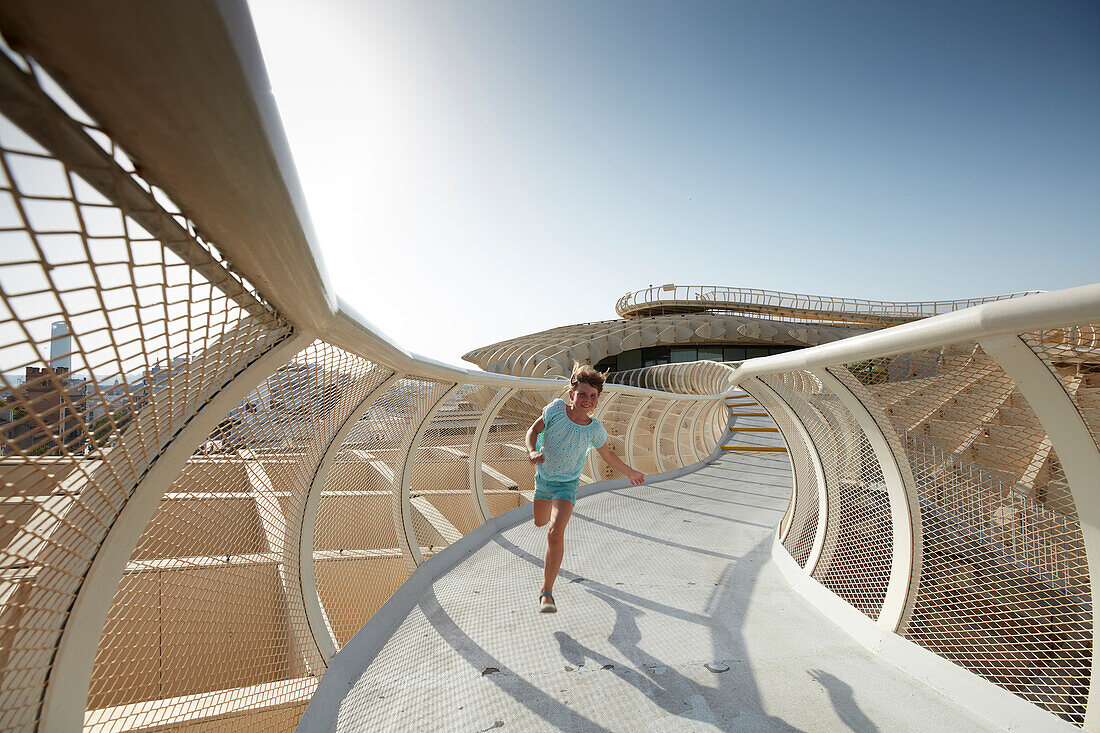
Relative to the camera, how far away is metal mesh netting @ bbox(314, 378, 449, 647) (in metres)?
3.21

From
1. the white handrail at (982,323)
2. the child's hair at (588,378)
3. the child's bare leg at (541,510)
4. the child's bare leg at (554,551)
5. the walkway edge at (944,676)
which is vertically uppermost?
the white handrail at (982,323)

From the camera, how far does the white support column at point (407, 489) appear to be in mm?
3455

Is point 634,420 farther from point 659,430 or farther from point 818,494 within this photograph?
point 818,494

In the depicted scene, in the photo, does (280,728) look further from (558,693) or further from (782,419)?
(782,419)

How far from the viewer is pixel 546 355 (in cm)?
2208

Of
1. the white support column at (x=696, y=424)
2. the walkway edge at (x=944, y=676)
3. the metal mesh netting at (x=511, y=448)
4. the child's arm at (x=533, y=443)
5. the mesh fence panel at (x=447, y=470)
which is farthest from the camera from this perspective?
the white support column at (x=696, y=424)

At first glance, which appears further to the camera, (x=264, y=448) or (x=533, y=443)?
(x=533, y=443)

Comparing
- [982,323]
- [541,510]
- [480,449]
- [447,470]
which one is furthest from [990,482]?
[447,470]

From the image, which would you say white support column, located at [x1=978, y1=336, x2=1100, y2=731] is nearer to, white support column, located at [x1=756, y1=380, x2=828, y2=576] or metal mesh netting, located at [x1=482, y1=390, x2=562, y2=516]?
white support column, located at [x1=756, y1=380, x2=828, y2=576]

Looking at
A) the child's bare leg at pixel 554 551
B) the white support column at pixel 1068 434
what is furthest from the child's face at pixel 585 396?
the white support column at pixel 1068 434

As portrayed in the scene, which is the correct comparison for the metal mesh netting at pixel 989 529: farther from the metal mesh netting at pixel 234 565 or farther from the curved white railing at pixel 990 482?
the metal mesh netting at pixel 234 565

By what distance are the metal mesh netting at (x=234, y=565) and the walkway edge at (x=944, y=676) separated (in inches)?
102

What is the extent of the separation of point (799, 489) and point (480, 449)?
276 cm

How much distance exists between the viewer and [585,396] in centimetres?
275
